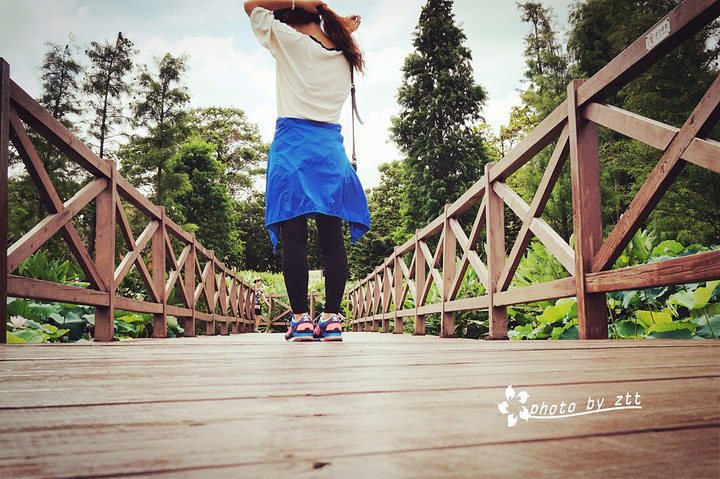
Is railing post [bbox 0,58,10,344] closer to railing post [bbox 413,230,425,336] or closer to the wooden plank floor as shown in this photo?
the wooden plank floor

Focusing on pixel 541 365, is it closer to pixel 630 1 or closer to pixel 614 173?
pixel 630 1

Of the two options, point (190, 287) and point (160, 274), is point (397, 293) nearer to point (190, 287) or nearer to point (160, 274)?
point (190, 287)

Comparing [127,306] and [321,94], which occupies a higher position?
[321,94]

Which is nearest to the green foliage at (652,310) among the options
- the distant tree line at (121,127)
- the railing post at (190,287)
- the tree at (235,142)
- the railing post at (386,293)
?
the railing post at (190,287)

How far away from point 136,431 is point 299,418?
16 centimetres

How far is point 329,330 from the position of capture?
2.46 m

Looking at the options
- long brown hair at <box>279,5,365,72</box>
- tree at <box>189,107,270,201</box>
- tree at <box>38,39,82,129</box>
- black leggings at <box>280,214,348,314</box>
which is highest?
tree at <box>189,107,270,201</box>

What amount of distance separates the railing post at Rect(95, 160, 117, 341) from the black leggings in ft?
2.98

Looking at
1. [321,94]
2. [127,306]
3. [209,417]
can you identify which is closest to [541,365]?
[209,417]

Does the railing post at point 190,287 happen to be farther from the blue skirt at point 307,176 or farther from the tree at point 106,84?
the tree at point 106,84

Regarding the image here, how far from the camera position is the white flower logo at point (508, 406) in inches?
21.1

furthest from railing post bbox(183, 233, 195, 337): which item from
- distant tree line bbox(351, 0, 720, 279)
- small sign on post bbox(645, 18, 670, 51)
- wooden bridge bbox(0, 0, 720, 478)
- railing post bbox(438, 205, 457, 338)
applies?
small sign on post bbox(645, 18, 670, 51)

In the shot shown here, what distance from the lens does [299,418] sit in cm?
55

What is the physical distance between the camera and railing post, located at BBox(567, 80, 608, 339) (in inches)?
70.8
